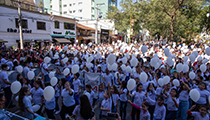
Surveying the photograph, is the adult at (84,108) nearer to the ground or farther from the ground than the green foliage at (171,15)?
nearer to the ground

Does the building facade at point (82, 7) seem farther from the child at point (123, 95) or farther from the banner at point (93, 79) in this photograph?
the child at point (123, 95)

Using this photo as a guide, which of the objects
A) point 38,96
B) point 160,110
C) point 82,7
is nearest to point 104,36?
point 82,7

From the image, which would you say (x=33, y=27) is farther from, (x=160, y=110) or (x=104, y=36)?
(x=160, y=110)

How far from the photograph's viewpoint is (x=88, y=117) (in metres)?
2.52

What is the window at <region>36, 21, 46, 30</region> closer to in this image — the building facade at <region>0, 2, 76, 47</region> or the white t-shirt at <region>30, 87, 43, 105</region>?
the building facade at <region>0, 2, 76, 47</region>

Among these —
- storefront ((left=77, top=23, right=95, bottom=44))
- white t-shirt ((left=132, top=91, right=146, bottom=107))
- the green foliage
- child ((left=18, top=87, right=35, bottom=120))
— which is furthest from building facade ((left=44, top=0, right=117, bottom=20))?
child ((left=18, top=87, right=35, bottom=120))

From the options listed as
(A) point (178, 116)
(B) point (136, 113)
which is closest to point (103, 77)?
(B) point (136, 113)

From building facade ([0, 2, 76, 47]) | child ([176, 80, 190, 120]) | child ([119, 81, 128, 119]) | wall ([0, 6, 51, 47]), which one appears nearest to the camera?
child ([176, 80, 190, 120])

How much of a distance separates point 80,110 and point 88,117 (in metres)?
0.19

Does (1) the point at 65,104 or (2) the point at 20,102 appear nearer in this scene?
(2) the point at 20,102

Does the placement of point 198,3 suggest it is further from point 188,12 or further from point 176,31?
point 176,31

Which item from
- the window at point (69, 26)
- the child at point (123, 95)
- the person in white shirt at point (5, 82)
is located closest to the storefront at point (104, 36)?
the window at point (69, 26)

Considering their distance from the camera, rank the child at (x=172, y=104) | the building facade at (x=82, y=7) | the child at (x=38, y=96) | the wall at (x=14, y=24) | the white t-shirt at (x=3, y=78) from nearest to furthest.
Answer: the child at (x=172, y=104) → the child at (x=38, y=96) → the white t-shirt at (x=3, y=78) → the wall at (x=14, y=24) → the building facade at (x=82, y=7)

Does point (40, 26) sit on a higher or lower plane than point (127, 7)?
lower
